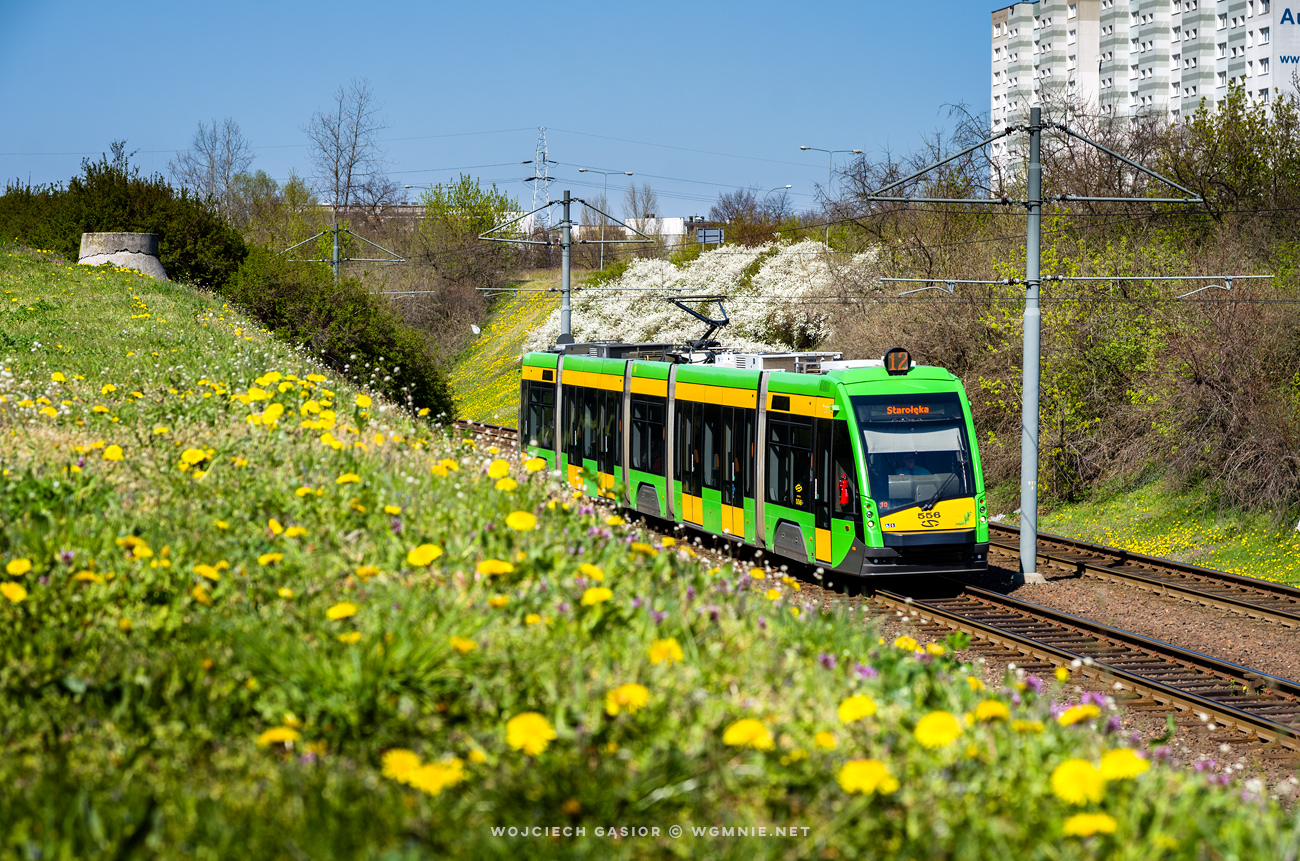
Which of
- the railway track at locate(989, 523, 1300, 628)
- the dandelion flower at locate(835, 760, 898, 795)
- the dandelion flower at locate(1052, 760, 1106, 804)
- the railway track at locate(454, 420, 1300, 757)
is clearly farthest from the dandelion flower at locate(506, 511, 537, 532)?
the railway track at locate(989, 523, 1300, 628)

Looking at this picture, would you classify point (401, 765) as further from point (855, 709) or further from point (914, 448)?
point (914, 448)

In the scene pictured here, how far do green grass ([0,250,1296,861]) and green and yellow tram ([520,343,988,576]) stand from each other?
7730 millimetres

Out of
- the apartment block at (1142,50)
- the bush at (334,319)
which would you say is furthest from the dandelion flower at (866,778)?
the apartment block at (1142,50)

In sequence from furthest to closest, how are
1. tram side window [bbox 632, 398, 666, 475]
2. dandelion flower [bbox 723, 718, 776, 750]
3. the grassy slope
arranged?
the grassy slope < tram side window [bbox 632, 398, 666, 475] < dandelion flower [bbox 723, 718, 776, 750]

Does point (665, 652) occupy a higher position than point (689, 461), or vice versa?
point (665, 652)

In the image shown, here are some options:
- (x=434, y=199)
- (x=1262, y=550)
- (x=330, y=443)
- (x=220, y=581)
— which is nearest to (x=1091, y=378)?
(x=1262, y=550)

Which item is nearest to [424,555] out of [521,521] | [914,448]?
[521,521]

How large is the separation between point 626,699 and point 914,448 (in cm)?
1073

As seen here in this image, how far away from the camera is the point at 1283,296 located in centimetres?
2117

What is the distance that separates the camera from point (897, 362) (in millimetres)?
14273

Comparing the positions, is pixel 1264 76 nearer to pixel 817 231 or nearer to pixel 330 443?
pixel 817 231

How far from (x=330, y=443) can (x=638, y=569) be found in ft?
7.73

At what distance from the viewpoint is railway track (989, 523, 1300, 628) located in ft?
48.2

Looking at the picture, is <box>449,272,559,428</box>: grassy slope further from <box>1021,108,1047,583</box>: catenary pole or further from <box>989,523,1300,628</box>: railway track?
<box>1021,108,1047,583</box>: catenary pole
